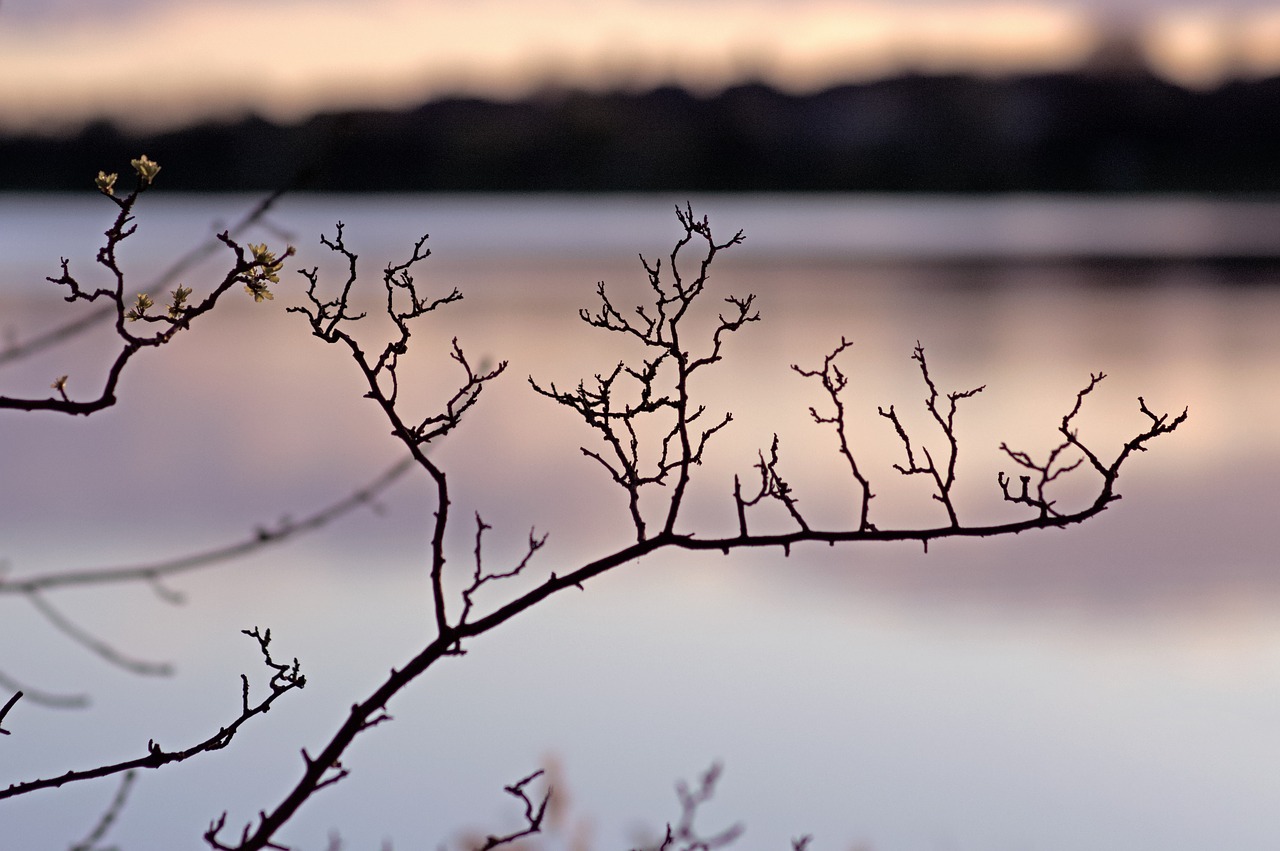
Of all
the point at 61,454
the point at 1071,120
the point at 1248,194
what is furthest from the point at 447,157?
the point at 61,454

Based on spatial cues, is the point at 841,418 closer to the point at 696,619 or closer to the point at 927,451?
the point at 927,451

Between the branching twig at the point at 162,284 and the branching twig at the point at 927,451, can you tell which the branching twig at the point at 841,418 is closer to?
the branching twig at the point at 927,451

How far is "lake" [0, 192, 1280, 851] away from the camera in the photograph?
29.1ft

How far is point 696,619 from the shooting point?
12.2 metres

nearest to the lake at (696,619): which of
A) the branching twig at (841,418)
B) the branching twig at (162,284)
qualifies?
the branching twig at (162,284)

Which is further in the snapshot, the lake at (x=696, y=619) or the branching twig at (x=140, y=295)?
the lake at (x=696, y=619)

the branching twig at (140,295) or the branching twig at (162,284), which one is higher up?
the branching twig at (162,284)

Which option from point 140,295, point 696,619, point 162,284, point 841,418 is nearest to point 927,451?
point 841,418

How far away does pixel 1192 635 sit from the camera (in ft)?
41.3

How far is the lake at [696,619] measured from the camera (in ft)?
29.1

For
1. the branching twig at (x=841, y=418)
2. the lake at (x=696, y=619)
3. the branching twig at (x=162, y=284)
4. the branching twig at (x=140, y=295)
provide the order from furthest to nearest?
the lake at (x=696, y=619), the branching twig at (x=162, y=284), the branching twig at (x=841, y=418), the branching twig at (x=140, y=295)

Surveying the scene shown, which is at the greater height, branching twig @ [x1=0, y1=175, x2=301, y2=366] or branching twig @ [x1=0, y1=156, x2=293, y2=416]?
branching twig @ [x1=0, y1=175, x2=301, y2=366]

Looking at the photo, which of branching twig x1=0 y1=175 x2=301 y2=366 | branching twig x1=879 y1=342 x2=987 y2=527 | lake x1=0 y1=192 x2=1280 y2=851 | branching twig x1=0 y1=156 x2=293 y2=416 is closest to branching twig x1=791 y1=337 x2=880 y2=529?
branching twig x1=879 y1=342 x2=987 y2=527

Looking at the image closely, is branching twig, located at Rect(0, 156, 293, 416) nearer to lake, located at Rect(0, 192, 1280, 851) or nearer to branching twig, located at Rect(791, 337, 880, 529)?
lake, located at Rect(0, 192, 1280, 851)
